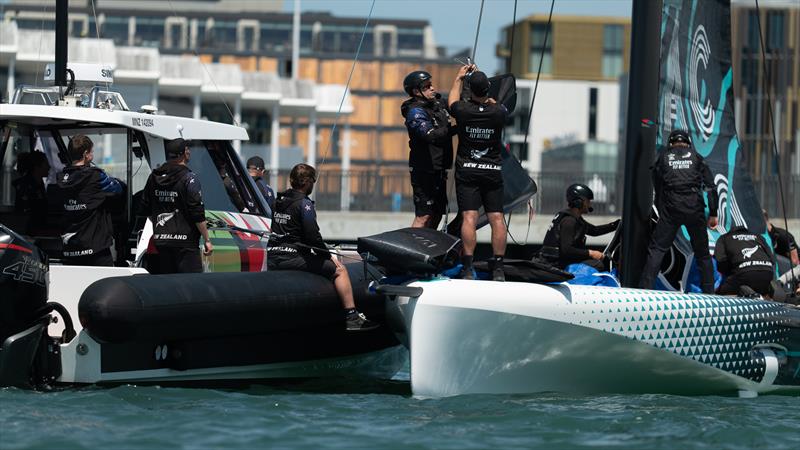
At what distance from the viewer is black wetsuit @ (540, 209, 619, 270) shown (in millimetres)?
11906

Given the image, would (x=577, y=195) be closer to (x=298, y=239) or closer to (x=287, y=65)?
(x=298, y=239)

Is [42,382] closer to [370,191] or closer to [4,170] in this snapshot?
[4,170]

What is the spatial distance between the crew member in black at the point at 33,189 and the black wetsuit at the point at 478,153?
3.67 meters

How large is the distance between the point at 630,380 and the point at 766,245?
9.16ft

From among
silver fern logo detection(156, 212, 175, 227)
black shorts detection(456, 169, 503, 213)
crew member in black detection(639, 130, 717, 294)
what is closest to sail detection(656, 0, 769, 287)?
crew member in black detection(639, 130, 717, 294)

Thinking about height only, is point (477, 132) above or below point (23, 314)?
above

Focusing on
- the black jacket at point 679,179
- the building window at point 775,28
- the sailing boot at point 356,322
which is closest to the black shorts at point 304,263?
the sailing boot at point 356,322

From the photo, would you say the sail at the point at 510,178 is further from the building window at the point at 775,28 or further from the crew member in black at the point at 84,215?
the building window at the point at 775,28

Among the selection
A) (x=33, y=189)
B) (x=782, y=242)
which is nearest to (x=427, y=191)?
(x=33, y=189)

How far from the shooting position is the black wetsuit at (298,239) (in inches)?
420

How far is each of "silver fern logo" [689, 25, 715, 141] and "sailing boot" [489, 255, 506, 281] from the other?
360cm

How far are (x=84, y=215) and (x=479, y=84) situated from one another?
3.17 m

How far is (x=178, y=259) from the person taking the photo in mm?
10758

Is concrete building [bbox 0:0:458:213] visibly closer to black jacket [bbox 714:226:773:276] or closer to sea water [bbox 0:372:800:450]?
black jacket [bbox 714:226:773:276]
